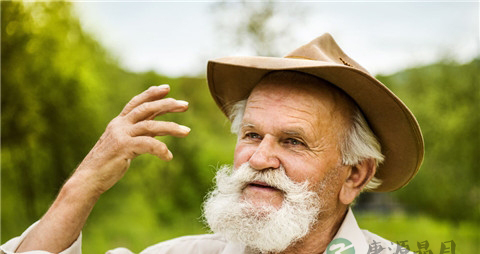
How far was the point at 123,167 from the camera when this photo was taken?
103 inches

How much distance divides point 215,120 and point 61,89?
779 inches

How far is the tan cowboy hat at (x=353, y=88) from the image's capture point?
2.76m

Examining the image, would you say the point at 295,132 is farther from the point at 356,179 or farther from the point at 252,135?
the point at 356,179

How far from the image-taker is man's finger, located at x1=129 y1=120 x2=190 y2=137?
7.81ft

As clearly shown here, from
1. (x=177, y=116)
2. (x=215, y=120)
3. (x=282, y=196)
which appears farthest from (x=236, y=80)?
(x=215, y=120)

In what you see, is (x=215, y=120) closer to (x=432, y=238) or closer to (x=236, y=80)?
(x=432, y=238)

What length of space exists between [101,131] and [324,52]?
58.3 ft

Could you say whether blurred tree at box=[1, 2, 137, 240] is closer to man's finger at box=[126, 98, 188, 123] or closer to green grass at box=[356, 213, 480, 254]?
green grass at box=[356, 213, 480, 254]

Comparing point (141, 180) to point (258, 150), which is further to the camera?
point (141, 180)

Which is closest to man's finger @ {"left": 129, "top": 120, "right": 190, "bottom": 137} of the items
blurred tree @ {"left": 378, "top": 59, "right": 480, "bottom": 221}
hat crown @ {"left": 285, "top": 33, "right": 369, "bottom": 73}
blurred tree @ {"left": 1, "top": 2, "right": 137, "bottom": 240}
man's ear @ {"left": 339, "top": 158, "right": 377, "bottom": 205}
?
hat crown @ {"left": 285, "top": 33, "right": 369, "bottom": 73}

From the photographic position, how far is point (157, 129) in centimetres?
246

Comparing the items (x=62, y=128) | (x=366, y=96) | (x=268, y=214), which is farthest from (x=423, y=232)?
(x=268, y=214)

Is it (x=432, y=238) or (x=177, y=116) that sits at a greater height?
(x=177, y=116)

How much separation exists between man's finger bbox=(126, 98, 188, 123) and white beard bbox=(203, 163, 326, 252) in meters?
0.53
